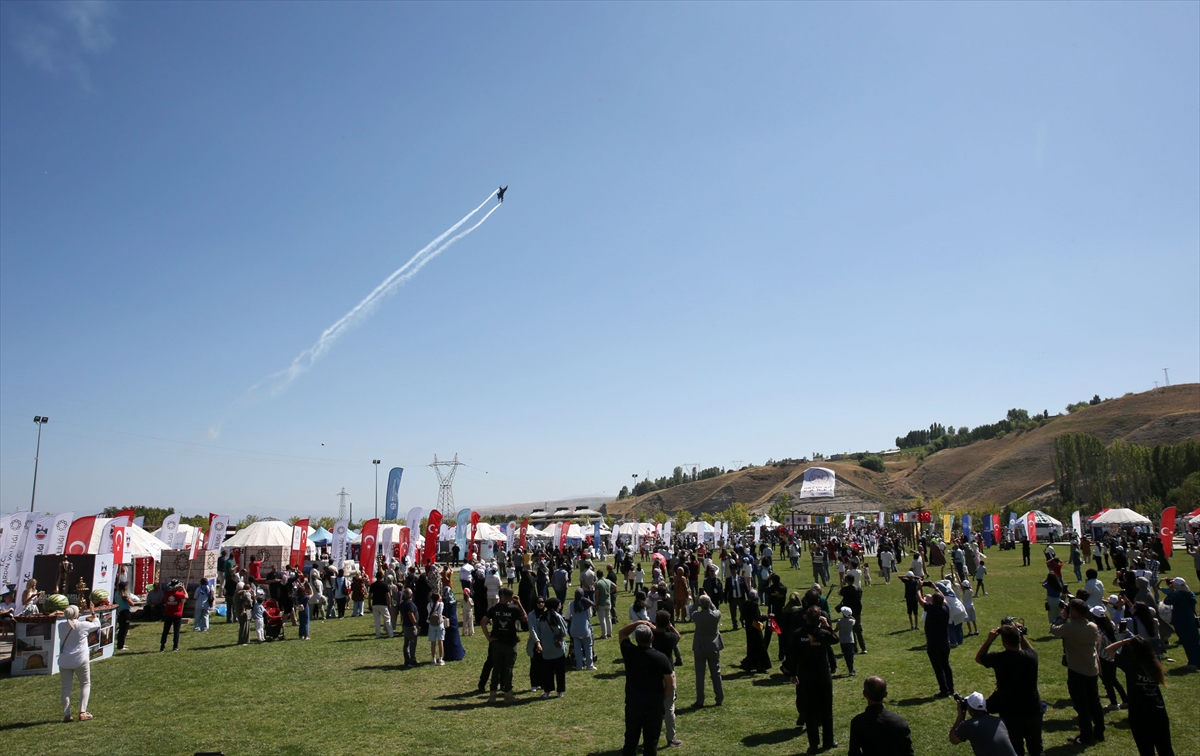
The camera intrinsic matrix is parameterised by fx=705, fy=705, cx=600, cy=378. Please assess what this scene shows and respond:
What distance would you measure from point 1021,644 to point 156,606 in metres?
22.7

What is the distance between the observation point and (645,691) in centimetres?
673

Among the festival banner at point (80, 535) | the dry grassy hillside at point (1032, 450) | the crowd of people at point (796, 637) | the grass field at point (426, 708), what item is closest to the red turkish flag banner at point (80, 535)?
the festival banner at point (80, 535)

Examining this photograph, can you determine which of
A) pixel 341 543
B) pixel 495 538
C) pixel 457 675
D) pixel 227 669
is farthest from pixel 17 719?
pixel 495 538

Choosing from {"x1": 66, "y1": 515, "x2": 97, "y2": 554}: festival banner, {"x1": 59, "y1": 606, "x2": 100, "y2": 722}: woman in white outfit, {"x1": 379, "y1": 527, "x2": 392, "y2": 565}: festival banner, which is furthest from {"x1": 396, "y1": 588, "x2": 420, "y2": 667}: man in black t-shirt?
{"x1": 379, "y1": 527, "x2": 392, "y2": 565}: festival banner

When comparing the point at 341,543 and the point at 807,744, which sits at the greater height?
the point at 341,543

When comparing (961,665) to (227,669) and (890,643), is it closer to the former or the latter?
(890,643)

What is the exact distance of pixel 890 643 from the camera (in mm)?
13898

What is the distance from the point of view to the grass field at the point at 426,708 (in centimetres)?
812

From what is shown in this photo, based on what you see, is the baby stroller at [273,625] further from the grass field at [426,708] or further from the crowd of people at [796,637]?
the grass field at [426,708]

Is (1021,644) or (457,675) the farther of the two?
(457,675)

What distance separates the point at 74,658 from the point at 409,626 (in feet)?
17.0

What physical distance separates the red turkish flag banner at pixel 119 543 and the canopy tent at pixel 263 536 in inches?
264

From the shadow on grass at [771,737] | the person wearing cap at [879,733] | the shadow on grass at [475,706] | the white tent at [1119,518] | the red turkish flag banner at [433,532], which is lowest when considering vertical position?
the shadow on grass at [475,706]

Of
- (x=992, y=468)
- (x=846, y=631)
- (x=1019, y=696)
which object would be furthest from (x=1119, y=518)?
(x=992, y=468)
